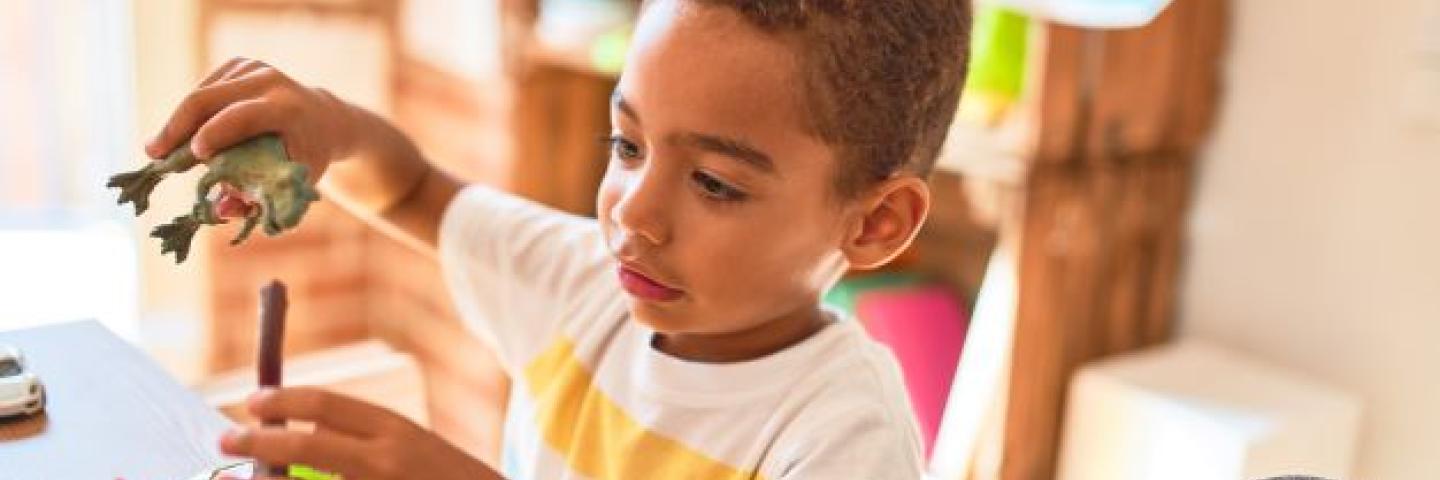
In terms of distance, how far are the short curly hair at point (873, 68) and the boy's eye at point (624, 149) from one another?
8 centimetres

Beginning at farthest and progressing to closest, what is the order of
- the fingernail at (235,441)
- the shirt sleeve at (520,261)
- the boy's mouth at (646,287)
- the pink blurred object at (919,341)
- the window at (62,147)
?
1. the window at (62,147)
2. the pink blurred object at (919,341)
3. the shirt sleeve at (520,261)
4. the boy's mouth at (646,287)
5. the fingernail at (235,441)

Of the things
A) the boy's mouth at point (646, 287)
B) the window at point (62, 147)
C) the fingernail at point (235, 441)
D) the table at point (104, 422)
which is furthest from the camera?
the window at point (62, 147)

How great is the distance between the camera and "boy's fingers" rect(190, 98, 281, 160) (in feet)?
1.96

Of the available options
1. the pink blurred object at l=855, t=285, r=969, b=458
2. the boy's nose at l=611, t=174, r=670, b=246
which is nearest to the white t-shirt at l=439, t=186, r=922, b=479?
the boy's nose at l=611, t=174, r=670, b=246

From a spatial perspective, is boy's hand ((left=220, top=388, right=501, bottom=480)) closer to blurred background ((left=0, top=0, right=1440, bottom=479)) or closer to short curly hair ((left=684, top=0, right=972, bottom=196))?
short curly hair ((left=684, top=0, right=972, bottom=196))

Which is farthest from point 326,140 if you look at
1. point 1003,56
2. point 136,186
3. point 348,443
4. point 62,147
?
point 62,147

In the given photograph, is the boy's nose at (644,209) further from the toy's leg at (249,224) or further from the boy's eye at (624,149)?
the toy's leg at (249,224)

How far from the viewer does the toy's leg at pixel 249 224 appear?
22.1 inches

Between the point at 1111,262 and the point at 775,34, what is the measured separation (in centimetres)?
93

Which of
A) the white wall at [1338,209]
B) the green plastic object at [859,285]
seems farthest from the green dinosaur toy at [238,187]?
the white wall at [1338,209]

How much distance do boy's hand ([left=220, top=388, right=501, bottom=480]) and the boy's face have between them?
18 cm

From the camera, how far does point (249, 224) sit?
22.2 inches

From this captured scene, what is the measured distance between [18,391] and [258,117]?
0.16 metres

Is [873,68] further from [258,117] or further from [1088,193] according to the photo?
[1088,193]
